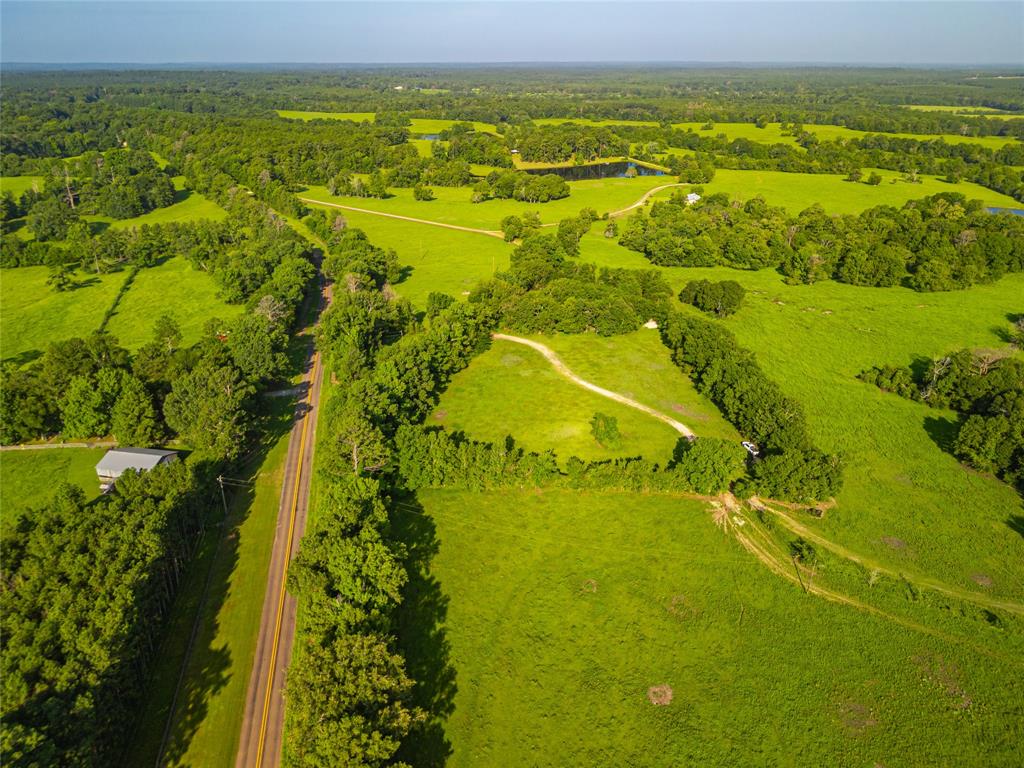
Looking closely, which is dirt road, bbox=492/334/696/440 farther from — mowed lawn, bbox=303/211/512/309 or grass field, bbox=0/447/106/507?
grass field, bbox=0/447/106/507

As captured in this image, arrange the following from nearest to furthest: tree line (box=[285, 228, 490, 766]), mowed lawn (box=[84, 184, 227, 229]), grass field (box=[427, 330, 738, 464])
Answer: tree line (box=[285, 228, 490, 766]) < grass field (box=[427, 330, 738, 464]) < mowed lawn (box=[84, 184, 227, 229])

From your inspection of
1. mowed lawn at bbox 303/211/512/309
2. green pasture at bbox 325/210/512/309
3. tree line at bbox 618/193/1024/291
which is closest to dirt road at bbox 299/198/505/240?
mowed lawn at bbox 303/211/512/309

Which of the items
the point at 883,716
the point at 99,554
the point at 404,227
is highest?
the point at 404,227

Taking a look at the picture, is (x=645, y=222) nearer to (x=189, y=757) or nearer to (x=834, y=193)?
(x=834, y=193)

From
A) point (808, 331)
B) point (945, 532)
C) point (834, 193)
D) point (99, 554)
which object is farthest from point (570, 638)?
point (834, 193)

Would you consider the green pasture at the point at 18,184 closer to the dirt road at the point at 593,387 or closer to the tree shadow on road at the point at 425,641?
the dirt road at the point at 593,387

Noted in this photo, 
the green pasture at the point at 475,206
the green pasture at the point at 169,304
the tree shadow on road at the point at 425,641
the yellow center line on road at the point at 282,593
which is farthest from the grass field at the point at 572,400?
the green pasture at the point at 475,206
